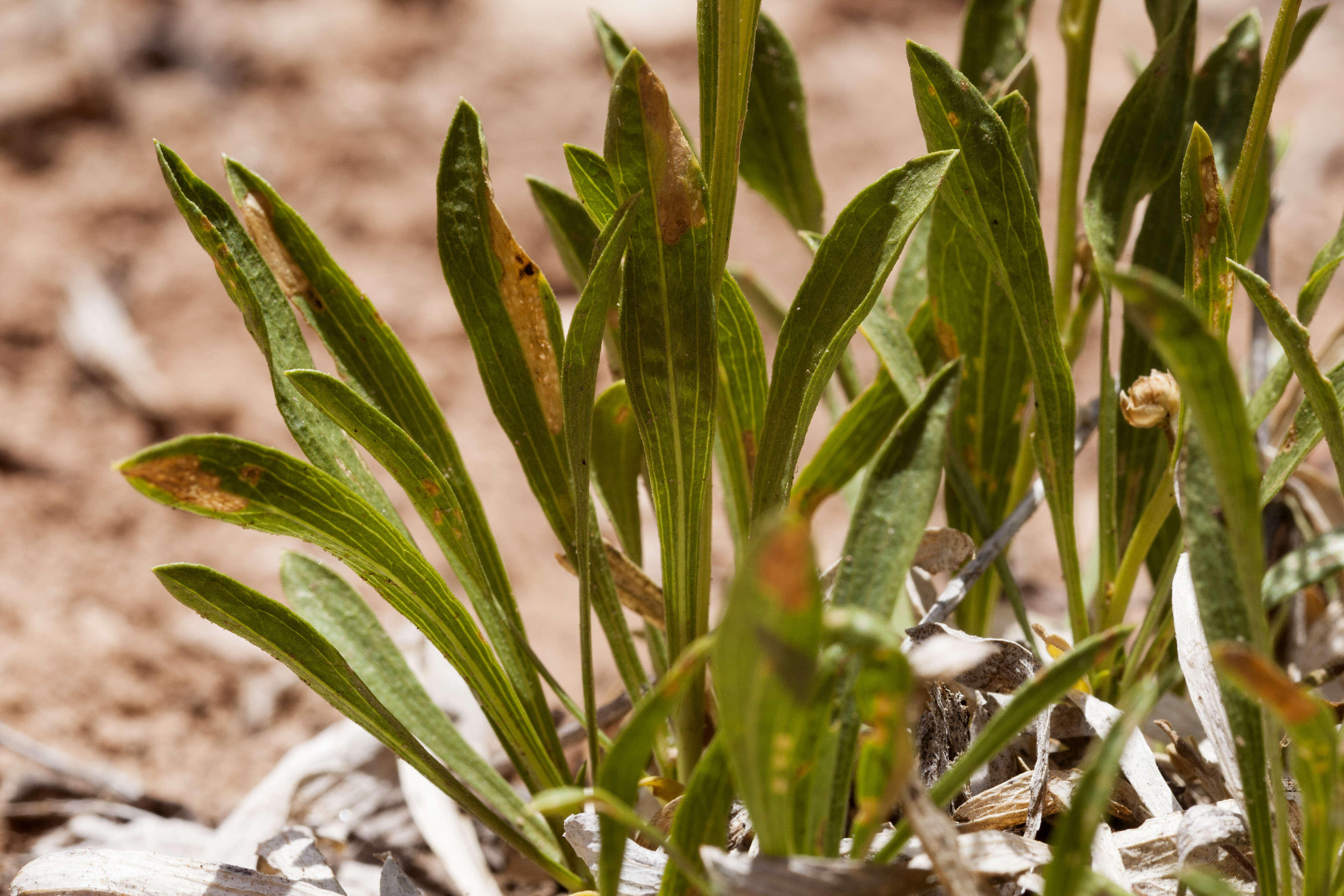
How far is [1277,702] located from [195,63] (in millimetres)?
2933

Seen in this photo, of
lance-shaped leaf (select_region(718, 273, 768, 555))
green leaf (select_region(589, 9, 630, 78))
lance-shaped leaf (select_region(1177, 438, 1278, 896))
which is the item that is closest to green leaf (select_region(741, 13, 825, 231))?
green leaf (select_region(589, 9, 630, 78))

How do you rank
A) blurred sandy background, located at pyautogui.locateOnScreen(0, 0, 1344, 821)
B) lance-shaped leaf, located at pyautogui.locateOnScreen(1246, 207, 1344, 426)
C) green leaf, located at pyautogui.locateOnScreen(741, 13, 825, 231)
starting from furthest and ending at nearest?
Answer: blurred sandy background, located at pyautogui.locateOnScreen(0, 0, 1344, 821) → green leaf, located at pyautogui.locateOnScreen(741, 13, 825, 231) → lance-shaped leaf, located at pyautogui.locateOnScreen(1246, 207, 1344, 426)

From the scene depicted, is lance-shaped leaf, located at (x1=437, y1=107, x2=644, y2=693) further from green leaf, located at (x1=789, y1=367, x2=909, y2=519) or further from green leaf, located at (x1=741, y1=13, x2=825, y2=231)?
green leaf, located at (x1=741, y1=13, x2=825, y2=231)

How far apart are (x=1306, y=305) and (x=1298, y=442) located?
12cm

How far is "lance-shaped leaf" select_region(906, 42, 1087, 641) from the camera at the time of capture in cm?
64

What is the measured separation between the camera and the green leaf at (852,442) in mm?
791

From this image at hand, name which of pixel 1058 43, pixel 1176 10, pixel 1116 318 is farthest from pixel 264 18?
pixel 1176 10

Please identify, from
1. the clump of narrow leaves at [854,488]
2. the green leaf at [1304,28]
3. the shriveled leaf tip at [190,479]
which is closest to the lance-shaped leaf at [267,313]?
the clump of narrow leaves at [854,488]

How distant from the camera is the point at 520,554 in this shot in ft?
6.26

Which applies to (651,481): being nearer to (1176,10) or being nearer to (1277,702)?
(1277,702)

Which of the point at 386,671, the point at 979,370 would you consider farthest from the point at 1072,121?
the point at 386,671

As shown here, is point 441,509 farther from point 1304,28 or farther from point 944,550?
point 1304,28

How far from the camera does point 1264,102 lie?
0.63 m

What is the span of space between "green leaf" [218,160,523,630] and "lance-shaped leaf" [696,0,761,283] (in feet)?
0.85
